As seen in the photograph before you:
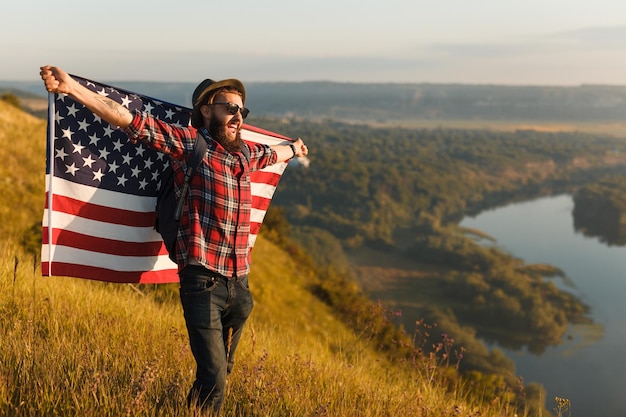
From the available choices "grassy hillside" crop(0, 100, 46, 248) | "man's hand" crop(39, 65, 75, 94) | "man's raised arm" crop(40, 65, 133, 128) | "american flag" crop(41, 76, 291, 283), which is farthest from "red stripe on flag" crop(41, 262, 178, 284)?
"grassy hillside" crop(0, 100, 46, 248)

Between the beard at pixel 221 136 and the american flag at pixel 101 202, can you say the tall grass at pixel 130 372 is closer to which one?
the american flag at pixel 101 202

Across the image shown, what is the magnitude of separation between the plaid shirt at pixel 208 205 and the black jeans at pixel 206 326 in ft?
0.31

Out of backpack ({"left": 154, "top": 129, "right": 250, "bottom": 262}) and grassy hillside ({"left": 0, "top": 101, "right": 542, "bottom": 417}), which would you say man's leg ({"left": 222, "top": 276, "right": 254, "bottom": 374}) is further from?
backpack ({"left": 154, "top": 129, "right": 250, "bottom": 262})

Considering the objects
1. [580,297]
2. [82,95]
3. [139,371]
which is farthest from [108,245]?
[580,297]

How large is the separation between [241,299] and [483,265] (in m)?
126

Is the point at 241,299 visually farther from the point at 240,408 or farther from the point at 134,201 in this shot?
the point at 134,201

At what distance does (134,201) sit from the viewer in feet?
15.7

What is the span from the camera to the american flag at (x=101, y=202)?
15.1 ft

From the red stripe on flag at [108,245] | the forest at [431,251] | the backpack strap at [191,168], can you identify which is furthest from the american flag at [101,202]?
the forest at [431,251]

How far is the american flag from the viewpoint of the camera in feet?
15.1

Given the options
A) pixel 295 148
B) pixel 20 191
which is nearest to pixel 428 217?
pixel 20 191

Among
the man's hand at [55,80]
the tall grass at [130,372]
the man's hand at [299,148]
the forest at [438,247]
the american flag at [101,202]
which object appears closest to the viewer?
the tall grass at [130,372]

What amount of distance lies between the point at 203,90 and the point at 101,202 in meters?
1.77

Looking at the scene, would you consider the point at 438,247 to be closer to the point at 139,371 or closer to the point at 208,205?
the point at 139,371
